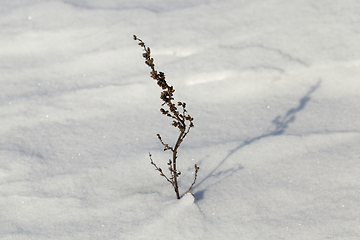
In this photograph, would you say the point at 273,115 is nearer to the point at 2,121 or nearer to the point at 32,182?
the point at 32,182

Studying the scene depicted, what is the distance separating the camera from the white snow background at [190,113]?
2156 mm

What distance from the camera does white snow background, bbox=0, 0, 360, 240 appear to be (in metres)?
2.16

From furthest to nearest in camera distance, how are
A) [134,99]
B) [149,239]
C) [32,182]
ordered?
[134,99]
[32,182]
[149,239]

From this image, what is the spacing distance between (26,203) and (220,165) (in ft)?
4.25

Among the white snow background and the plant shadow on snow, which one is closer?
the white snow background

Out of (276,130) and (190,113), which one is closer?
(276,130)

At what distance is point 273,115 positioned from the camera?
3.05m

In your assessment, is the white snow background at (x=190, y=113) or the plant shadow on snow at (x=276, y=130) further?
the plant shadow on snow at (x=276, y=130)

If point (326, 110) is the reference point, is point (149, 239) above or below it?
below

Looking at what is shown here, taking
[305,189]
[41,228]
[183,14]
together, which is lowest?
[41,228]

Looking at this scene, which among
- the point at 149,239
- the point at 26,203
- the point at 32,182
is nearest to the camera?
the point at 149,239

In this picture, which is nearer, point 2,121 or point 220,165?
point 220,165

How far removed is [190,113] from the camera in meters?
3.13

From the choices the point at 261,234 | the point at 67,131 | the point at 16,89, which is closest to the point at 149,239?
the point at 261,234
